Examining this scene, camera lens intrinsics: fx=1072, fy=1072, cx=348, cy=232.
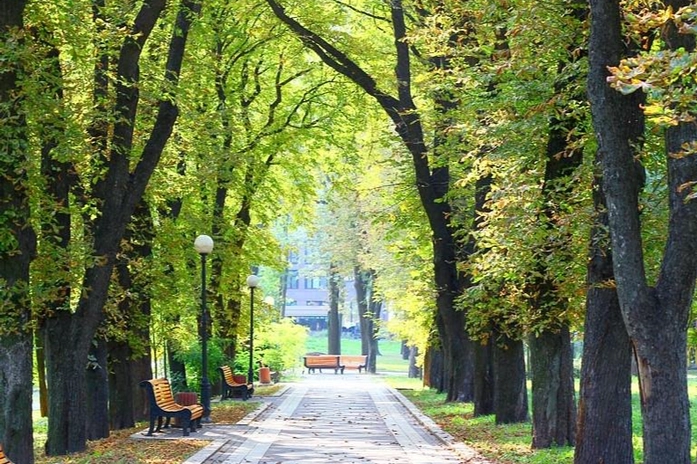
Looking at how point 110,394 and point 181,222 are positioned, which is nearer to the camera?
point 110,394

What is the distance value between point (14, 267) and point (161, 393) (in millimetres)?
6577

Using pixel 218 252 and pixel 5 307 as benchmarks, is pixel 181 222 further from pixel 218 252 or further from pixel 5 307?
pixel 5 307

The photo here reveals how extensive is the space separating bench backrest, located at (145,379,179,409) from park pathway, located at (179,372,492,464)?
96 centimetres

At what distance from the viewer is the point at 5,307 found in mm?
13867

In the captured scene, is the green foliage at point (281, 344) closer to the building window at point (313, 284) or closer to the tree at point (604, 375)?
the tree at point (604, 375)

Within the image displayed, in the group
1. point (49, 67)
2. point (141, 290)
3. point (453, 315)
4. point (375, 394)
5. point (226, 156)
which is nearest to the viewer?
point (49, 67)

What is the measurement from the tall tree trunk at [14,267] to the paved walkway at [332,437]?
2.51 meters

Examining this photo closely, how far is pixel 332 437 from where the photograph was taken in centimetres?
2019

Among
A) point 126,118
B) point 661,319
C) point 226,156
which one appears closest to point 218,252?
point 226,156

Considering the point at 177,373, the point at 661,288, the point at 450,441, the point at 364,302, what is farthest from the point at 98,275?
the point at 364,302

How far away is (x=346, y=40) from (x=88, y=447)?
37.9ft

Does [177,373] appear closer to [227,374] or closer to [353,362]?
[227,374]

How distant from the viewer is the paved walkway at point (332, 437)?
16.5m

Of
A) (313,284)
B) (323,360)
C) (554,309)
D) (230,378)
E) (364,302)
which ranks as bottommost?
(323,360)
